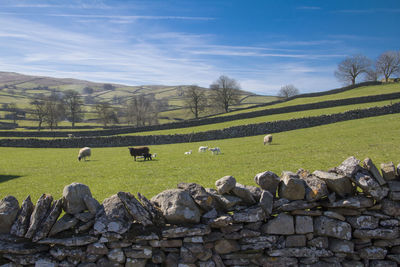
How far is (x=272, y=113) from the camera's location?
152 feet

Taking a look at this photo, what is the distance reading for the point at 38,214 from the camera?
5.00 m

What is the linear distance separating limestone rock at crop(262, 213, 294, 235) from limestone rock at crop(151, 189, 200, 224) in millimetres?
1478

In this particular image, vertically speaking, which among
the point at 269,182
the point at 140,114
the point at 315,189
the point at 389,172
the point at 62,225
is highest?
the point at 140,114

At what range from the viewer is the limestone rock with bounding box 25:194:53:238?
16.1 ft

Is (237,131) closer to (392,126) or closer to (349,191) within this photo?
(392,126)

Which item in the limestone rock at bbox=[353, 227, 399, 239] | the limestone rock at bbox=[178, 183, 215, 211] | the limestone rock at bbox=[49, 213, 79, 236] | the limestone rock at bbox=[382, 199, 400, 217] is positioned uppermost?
the limestone rock at bbox=[178, 183, 215, 211]

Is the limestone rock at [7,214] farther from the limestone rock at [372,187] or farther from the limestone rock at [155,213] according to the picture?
the limestone rock at [372,187]

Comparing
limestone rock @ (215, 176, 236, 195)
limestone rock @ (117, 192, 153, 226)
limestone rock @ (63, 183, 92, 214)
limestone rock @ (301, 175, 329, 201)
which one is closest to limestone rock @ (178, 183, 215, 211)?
limestone rock @ (215, 176, 236, 195)

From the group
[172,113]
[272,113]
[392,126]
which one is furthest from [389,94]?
[172,113]

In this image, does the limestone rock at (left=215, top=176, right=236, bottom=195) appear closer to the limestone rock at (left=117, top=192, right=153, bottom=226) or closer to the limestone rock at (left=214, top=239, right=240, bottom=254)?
the limestone rock at (left=214, top=239, right=240, bottom=254)

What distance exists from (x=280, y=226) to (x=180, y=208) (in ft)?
6.98

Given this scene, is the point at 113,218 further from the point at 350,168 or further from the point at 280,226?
the point at 350,168

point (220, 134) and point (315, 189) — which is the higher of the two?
point (220, 134)

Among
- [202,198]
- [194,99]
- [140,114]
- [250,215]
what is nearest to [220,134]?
[202,198]
